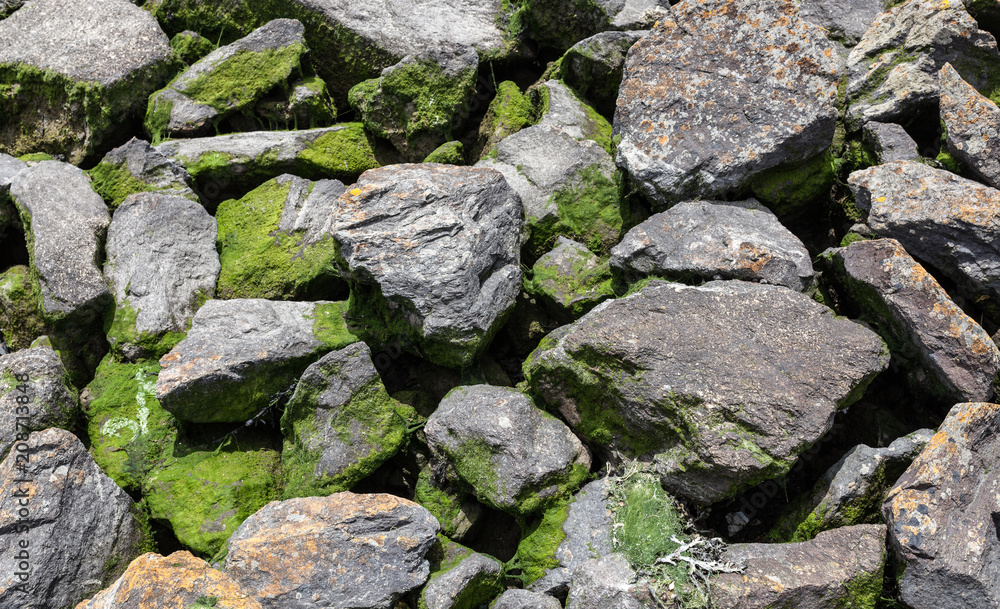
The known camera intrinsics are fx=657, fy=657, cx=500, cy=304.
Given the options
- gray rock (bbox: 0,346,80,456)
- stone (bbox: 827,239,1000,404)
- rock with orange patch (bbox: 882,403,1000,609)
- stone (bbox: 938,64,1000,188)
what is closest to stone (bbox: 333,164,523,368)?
gray rock (bbox: 0,346,80,456)

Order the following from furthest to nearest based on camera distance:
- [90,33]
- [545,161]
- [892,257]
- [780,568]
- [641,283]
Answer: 1. [90,33]
2. [545,161]
3. [641,283]
4. [892,257]
5. [780,568]

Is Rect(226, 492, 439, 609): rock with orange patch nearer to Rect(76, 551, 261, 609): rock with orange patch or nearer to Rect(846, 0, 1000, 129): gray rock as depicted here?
Rect(76, 551, 261, 609): rock with orange patch

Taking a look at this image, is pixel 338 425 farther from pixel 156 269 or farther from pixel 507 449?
pixel 156 269

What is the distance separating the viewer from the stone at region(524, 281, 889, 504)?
11.2 ft

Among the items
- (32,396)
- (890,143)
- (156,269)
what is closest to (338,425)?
(156,269)

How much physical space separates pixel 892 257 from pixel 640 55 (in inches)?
81.3

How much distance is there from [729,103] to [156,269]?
3.94m

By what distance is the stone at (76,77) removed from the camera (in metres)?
5.06

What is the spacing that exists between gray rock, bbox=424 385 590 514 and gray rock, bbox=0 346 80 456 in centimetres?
229

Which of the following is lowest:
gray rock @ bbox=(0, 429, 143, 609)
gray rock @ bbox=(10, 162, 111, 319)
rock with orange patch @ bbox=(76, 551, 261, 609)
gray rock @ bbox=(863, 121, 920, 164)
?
gray rock @ bbox=(0, 429, 143, 609)

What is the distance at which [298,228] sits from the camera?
15.1ft

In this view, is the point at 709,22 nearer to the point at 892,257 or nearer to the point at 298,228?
the point at 892,257

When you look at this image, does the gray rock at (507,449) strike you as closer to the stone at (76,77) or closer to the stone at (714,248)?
the stone at (714,248)

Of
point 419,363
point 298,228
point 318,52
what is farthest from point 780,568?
point 318,52
